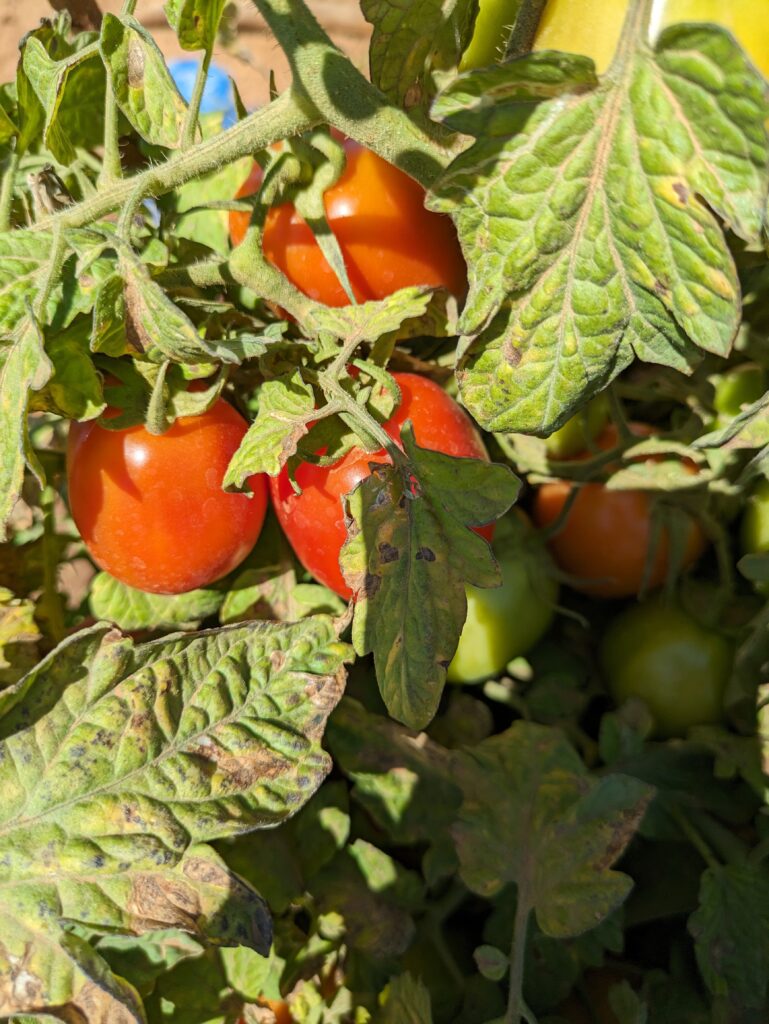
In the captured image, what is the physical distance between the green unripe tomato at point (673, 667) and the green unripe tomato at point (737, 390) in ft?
0.75

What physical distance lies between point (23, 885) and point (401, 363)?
57 centimetres

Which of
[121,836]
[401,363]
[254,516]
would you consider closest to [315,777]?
[121,836]

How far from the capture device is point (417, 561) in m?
0.70

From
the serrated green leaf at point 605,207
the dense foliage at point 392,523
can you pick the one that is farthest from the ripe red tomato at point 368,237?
the serrated green leaf at point 605,207

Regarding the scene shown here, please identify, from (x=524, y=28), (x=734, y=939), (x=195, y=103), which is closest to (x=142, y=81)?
(x=195, y=103)

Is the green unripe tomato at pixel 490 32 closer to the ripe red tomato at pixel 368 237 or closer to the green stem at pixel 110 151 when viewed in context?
the ripe red tomato at pixel 368 237

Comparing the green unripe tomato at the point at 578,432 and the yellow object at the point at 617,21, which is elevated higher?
the yellow object at the point at 617,21

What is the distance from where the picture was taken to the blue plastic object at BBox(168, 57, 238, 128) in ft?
4.03

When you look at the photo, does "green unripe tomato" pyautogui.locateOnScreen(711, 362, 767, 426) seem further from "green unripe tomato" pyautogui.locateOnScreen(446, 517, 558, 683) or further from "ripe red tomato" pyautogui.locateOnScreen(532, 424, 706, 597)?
"green unripe tomato" pyautogui.locateOnScreen(446, 517, 558, 683)

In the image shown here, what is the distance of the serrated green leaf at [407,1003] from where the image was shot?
80cm

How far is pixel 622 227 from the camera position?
0.58 meters

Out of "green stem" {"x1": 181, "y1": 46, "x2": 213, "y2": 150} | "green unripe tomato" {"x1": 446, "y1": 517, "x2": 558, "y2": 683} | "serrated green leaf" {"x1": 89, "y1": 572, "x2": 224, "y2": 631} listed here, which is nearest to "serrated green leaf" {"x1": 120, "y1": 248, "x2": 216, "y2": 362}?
"green stem" {"x1": 181, "y1": 46, "x2": 213, "y2": 150}

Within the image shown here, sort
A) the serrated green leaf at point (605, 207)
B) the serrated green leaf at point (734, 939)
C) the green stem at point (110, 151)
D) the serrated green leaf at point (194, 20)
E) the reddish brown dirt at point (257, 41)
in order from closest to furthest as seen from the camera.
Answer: the serrated green leaf at point (605, 207)
the serrated green leaf at point (194, 20)
the green stem at point (110, 151)
the serrated green leaf at point (734, 939)
the reddish brown dirt at point (257, 41)

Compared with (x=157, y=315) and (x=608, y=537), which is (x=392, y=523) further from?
(x=608, y=537)
